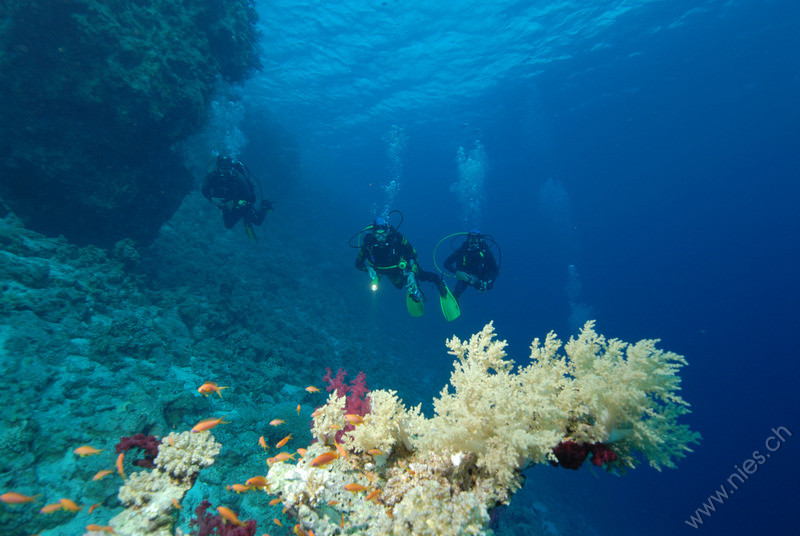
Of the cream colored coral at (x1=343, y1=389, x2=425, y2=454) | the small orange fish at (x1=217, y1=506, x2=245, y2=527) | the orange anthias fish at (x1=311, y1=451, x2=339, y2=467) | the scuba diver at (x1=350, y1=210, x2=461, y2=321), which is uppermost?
the scuba diver at (x1=350, y1=210, x2=461, y2=321)

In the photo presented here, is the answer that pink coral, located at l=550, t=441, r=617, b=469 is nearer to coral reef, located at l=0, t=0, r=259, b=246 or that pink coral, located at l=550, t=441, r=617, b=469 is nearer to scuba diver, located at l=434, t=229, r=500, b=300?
scuba diver, located at l=434, t=229, r=500, b=300

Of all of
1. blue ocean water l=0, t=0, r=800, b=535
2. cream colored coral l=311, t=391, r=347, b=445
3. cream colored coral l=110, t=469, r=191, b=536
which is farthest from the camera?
blue ocean water l=0, t=0, r=800, b=535

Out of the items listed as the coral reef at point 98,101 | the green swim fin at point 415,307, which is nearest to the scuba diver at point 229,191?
the coral reef at point 98,101

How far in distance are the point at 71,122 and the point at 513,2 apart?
1964 centimetres

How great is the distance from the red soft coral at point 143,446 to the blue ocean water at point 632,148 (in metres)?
20.7

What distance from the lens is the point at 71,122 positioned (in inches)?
308

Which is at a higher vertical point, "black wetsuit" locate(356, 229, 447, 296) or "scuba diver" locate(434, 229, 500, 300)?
"scuba diver" locate(434, 229, 500, 300)

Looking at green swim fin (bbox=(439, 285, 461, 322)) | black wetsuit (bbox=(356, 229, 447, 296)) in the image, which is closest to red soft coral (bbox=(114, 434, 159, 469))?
black wetsuit (bbox=(356, 229, 447, 296))

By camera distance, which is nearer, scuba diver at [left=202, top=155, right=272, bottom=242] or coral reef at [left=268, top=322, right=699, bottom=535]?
coral reef at [left=268, top=322, right=699, bottom=535]

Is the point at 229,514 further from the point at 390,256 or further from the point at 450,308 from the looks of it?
the point at 450,308

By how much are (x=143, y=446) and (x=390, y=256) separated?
6.80 m

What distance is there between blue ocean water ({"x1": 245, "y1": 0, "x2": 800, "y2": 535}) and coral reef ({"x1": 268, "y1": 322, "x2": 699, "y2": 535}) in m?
19.6

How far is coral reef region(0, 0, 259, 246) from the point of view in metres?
6.98

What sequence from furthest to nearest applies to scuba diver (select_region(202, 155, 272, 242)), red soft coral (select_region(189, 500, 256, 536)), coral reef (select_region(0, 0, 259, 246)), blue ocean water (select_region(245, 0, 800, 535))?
blue ocean water (select_region(245, 0, 800, 535))
scuba diver (select_region(202, 155, 272, 242))
coral reef (select_region(0, 0, 259, 246))
red soft coral (select_region(189, 500, 256, 536))
